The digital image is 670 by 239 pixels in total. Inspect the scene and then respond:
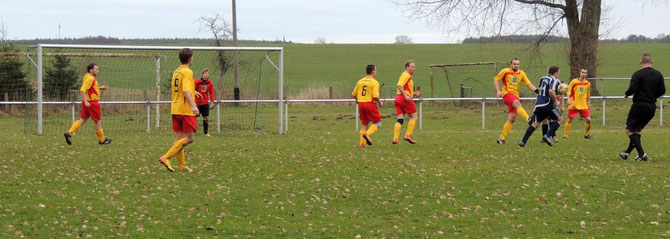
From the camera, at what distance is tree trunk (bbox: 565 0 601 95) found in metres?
33.1

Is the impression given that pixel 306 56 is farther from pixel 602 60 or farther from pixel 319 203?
pixel 319 203

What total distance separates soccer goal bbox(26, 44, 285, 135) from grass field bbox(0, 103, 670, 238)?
6.91 m

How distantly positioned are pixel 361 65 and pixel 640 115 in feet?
181

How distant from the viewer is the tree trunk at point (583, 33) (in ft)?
109

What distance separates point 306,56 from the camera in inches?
3029

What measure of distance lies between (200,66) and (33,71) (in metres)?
5.43

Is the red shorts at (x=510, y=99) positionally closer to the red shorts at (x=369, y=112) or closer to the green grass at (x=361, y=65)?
the red shorts at (x=369, y=112)

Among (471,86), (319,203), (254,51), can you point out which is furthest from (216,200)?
(471,86)

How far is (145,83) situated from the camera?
2556 cm

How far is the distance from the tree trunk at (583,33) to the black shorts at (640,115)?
20.0 meters

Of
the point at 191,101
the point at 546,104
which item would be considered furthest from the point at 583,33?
the point at 191,101

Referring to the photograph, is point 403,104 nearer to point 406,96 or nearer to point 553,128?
point 406,96

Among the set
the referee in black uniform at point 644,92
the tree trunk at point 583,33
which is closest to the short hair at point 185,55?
the referee in black uniform at point 644,92

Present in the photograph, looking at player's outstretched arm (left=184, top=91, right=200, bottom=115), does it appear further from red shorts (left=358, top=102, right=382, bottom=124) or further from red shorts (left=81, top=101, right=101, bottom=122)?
red shorts (left=81, top=101, right=101, bottom=122)
